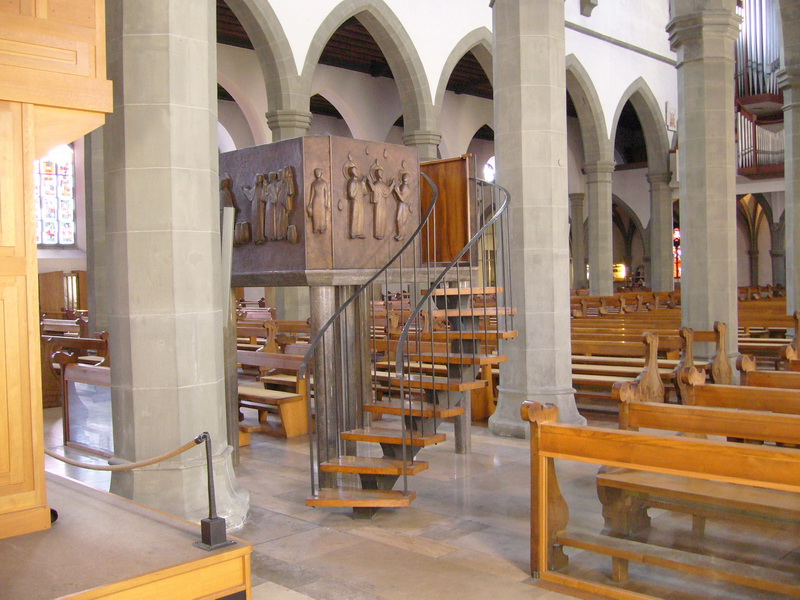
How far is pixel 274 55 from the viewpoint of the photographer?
515 inches

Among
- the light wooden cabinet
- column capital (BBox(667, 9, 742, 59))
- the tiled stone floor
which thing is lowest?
the tiled stone floor

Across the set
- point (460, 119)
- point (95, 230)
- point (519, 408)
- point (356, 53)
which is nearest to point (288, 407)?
point (519, 408)

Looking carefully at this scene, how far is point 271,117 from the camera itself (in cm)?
1298

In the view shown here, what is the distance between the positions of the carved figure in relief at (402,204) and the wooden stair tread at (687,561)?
2.56 metres

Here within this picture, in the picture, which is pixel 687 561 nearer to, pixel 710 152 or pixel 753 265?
pixel 710 152

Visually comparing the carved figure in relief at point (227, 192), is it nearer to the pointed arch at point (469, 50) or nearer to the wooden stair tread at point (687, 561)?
the wooden stair tread at point (687, 561)

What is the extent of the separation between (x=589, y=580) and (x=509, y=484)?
1.90 m

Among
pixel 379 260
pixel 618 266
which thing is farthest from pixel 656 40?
pixel 379 260

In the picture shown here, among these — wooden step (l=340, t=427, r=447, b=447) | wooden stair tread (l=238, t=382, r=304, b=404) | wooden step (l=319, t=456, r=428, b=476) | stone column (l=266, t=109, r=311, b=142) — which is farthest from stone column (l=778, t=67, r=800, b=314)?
wooden step (l=319, t=456, r=428, b=476)

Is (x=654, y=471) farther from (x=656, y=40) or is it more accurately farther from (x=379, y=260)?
(x=656, y=40)

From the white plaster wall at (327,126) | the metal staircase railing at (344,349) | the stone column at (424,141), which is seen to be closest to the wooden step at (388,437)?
the metal staircase railing at (344,349)

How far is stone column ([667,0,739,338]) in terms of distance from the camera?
967 centimetres

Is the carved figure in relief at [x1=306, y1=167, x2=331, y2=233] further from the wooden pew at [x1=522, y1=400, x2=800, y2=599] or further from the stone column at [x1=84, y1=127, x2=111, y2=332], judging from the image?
the stone column at [x1=84, y1=127, x2=111, y2=332]

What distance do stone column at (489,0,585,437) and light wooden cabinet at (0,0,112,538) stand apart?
15.0 ft
